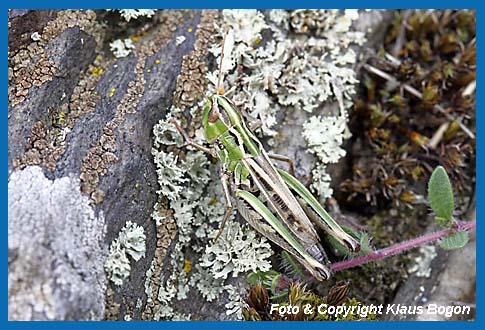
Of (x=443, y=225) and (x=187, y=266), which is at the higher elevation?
(x=187, y=266)

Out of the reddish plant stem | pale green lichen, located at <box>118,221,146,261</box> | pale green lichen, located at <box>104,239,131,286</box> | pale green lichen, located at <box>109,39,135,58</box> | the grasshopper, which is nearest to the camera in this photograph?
pale green lichen, located at <box>104,239,131,286</box>

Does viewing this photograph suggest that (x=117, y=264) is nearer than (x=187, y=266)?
Yes

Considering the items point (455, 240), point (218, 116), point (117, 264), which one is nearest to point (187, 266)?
point (117, 264)

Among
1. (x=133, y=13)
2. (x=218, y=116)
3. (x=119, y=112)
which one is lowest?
(x=218, y=116)

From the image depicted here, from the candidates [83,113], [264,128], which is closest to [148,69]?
[83,113]

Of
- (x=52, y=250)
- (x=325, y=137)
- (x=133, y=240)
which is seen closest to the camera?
(x=52, y=250)

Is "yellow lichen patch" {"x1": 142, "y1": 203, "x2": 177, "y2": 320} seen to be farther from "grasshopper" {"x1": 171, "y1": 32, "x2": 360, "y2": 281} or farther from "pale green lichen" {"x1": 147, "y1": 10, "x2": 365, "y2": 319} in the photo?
"grasshopper" {"x1": 171, "y1": 32, "x2": 360, "y2": 281}

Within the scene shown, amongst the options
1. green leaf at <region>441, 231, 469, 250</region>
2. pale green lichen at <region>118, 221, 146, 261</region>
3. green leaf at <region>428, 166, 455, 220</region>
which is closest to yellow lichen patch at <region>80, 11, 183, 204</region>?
pale green lichen at <region>118, 221, 146, 261</region>

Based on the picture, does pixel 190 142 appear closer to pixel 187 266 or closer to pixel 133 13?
pixel 187 266
